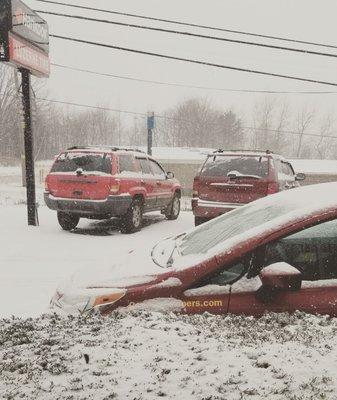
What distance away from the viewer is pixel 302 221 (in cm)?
324

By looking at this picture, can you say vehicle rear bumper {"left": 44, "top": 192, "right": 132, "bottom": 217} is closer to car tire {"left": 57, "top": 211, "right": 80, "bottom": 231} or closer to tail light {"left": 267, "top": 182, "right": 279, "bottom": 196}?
car tire {"left": 57, "top": 211, "right": 80, "bottom": 231}

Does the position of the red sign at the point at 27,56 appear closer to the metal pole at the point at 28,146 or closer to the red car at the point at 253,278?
the metal pole at the point at 28,146

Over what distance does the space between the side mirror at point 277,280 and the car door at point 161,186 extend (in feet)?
30.9

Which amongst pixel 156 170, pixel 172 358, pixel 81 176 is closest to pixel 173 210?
pixel 156 170

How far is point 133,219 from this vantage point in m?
11.0

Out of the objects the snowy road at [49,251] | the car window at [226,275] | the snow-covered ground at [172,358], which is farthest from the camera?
the snowy road at [49,251]

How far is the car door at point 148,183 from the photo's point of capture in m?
11.7

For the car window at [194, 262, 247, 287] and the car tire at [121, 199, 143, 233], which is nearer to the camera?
the car window at [194, 262, 247, 287]

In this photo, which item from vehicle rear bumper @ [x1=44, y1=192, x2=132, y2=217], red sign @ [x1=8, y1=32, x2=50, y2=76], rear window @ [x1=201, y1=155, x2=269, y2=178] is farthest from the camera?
vehicle rear bumper @ [x1=44, y1=192, x2=132, y2=217]

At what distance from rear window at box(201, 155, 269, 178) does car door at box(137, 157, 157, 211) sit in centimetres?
212

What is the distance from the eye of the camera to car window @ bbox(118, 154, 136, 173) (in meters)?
10.8

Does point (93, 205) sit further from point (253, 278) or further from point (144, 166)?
point (253, 278)

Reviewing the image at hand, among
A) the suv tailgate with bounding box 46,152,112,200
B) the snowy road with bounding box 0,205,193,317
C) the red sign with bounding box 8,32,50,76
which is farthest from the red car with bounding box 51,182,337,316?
the red sign with bounding box 8,32,50,76

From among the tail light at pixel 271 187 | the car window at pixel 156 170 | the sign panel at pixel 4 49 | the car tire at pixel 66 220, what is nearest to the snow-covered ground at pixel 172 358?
the tail light at pixel 271 187
